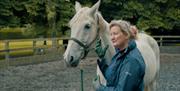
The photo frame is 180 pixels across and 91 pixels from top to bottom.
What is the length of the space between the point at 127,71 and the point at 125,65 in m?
0.05

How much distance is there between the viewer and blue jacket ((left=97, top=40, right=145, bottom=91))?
2.54 m

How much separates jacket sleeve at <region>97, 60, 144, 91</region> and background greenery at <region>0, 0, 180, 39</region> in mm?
18283

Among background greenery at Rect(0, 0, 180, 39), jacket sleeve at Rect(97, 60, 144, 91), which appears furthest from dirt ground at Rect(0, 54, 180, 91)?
jacket sleeve at Rect(97, 60, 144, 91)

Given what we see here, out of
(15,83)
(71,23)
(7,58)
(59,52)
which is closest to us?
(71,23)

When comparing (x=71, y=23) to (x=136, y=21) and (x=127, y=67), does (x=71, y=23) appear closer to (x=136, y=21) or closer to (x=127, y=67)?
(x=127, y=67)

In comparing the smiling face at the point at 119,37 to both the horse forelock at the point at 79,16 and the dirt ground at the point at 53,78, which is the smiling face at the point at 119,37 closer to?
the horse forelock at the point at 79,16

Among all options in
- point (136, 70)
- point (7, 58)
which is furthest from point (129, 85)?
point (7, 58)

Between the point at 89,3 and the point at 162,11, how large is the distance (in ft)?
18.2

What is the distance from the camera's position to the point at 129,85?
2.54 metres

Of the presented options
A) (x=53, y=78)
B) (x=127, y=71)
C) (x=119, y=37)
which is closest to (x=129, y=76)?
(x=127, y=71)

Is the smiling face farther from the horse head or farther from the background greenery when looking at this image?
the background greenery

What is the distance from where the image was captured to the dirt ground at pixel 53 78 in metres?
10.5

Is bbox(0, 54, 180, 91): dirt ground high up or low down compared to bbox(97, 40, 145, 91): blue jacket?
down

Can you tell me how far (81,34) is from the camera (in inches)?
173
